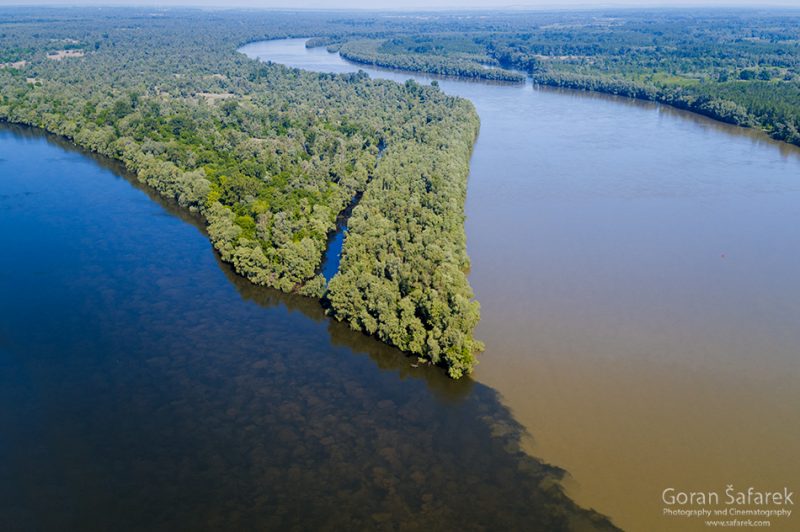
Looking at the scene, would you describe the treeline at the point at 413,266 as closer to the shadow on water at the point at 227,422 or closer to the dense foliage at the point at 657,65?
the shadow on water at the point at 227,422

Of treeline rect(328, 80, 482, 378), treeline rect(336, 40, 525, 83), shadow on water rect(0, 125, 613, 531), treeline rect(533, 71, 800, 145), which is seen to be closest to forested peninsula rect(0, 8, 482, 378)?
treeline rect(328, 80, 482, 378)

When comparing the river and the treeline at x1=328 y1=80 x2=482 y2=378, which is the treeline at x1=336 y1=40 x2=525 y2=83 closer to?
the river

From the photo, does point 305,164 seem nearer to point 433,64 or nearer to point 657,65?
point 433,64

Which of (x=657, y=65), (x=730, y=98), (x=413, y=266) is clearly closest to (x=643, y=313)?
(x=413, y=266)

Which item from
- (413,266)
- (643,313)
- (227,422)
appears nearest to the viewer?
(227,422)

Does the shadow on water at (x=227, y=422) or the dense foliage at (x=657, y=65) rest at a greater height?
the dense foliage at (x=657, y=65)

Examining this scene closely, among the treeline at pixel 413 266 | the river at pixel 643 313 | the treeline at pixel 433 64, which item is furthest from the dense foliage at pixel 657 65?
the treeline at pixel 413 266

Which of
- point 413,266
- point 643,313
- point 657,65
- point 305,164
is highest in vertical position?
point 657,65
